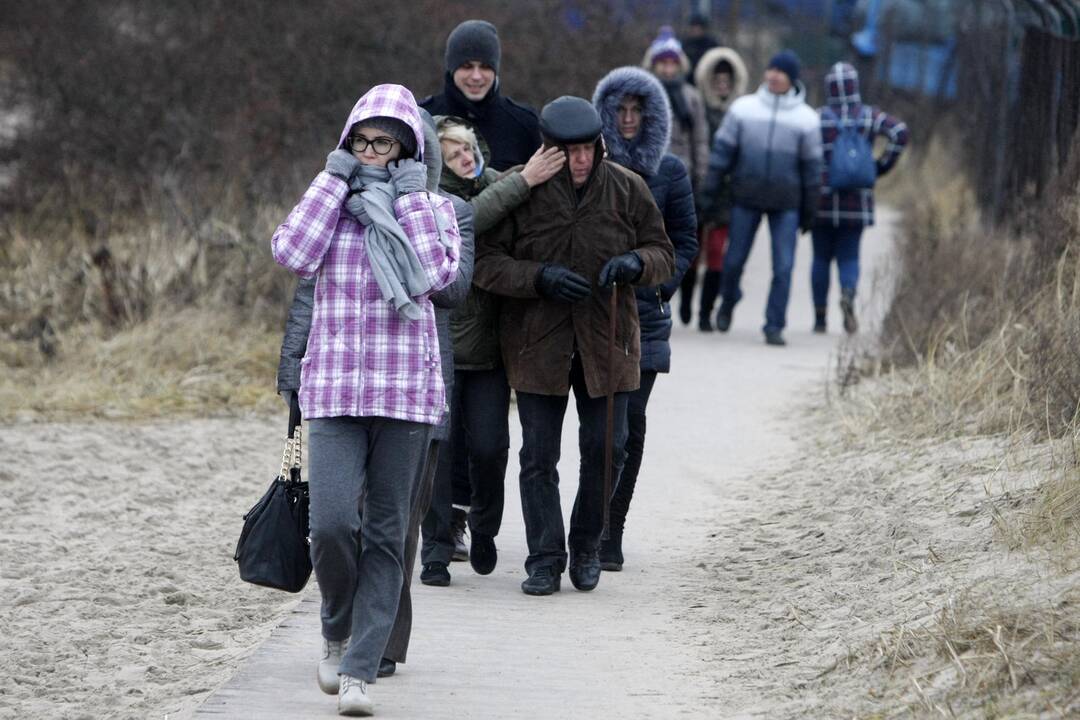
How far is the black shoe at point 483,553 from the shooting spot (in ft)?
23.1

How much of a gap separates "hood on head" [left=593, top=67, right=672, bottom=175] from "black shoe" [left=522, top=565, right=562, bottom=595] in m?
1.51

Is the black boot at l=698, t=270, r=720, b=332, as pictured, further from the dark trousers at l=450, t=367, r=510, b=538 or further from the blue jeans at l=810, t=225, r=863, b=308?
the dark trousers at l=450, t=367, r=510, b=538

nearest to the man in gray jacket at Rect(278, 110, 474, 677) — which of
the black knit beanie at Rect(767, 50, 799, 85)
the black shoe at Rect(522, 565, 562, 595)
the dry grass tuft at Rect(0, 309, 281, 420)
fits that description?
the black shoe at Rect(522, 565, 562, 595)

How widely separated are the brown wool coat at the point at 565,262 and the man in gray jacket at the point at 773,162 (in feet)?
20.4

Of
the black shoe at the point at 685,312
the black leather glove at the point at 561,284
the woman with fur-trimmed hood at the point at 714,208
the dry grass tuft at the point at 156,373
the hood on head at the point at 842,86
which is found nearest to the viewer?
the black leather glove at the point at 561,284

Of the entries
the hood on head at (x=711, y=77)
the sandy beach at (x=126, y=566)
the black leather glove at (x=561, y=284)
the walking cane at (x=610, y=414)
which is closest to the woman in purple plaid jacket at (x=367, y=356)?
the sandy beach at (x=126, y=566)

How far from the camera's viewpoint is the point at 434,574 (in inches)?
278

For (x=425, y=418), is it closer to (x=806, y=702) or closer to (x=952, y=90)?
(x=806, y=702)

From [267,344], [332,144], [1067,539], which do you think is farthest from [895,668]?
[332,144]

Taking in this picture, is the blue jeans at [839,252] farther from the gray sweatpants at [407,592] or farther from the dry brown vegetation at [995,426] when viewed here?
the gray sweatpants at [407,592]

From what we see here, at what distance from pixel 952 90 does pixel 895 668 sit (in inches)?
914

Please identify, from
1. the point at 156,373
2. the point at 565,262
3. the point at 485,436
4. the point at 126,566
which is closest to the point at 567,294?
the point at 565,262

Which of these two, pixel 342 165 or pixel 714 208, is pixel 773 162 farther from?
pixel 342 165

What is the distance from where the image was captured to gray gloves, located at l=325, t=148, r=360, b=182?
536 cm
